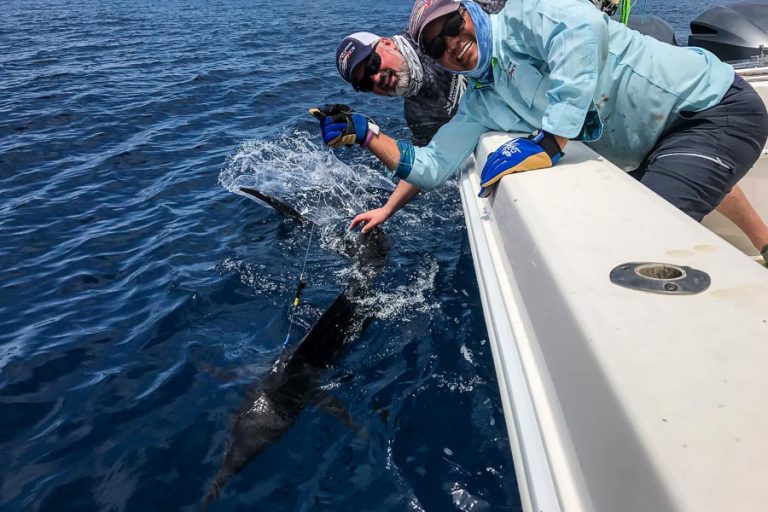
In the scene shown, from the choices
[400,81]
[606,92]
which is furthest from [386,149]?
[400,81]

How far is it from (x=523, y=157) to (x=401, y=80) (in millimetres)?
2347

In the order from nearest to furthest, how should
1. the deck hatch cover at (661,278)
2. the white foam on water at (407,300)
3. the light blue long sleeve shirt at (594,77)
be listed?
the deck hatch cover at (661,278) < the light blue long sleeve shirt at (594,77) < the white foam on water at (407,300)

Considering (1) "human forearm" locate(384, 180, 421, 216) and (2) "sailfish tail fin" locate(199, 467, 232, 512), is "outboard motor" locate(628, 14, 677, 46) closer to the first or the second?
(1) "human forearm" locate(384, 180, 421, 216)

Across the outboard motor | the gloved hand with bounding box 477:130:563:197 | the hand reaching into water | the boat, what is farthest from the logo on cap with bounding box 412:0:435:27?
the outboard motor

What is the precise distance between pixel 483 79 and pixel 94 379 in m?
3.16

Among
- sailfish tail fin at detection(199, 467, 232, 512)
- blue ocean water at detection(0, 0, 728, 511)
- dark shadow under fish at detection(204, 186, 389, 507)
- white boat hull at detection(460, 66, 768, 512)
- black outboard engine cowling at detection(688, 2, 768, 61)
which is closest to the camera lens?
white boat hull at detection(460, 66, 768, 512)

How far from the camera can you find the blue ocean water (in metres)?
3.19

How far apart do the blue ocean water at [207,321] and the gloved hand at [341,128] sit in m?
1.39

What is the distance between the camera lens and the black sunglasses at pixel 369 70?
13.5 feet

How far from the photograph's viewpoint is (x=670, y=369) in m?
1.26

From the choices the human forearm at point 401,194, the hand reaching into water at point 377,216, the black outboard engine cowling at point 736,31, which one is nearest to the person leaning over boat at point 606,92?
the human forearm at point 401,194

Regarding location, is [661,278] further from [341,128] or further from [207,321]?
[207,321]

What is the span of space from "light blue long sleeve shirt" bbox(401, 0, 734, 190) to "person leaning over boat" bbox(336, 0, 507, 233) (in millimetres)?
1207

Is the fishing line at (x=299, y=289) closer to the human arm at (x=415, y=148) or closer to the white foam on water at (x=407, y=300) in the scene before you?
the white foam on water at (x=407, y=300)
